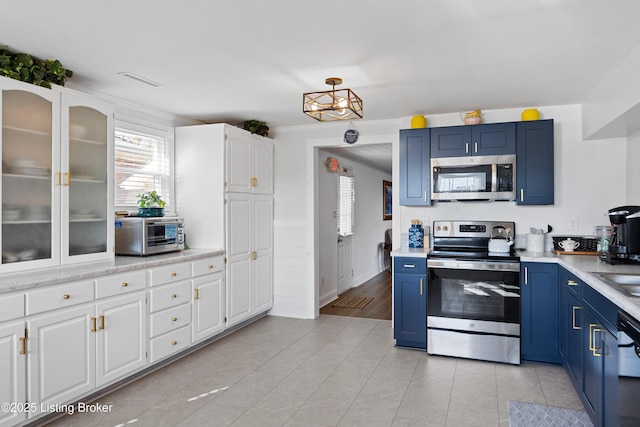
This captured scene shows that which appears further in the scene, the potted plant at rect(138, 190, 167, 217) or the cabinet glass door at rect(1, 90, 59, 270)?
the potted plant at rect(138, 190, 167, 217)

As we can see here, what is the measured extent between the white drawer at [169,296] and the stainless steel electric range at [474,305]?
2.20 meters

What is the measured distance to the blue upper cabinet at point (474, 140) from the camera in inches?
165

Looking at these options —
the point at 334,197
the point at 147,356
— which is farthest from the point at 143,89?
the point at 334,197

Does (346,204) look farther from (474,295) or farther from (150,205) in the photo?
(150,205)

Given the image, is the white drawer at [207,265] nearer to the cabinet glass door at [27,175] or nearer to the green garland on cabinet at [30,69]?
the cabinet glass door at [27,175]

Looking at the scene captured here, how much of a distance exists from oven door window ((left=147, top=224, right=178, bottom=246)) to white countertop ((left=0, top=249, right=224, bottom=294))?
12 centimetres

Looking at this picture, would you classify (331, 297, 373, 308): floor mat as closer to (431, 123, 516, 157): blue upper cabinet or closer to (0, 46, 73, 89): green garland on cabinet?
(431, 123, 516, 157): blue upper cabinet

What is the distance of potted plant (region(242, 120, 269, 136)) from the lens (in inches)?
194

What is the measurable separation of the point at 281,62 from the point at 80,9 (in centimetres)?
125

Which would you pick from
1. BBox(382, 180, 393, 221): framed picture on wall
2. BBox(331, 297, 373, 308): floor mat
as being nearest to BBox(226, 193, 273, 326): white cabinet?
BBox(331, 297, 373, 308): floor mat

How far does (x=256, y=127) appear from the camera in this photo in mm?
5004

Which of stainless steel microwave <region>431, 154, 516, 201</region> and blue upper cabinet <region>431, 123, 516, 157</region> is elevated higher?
blue upper cabinet <region>431, 123, 516, 157</region>

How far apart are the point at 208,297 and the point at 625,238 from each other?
350cm

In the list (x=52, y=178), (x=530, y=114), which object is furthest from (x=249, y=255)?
(x=530, y=114)
